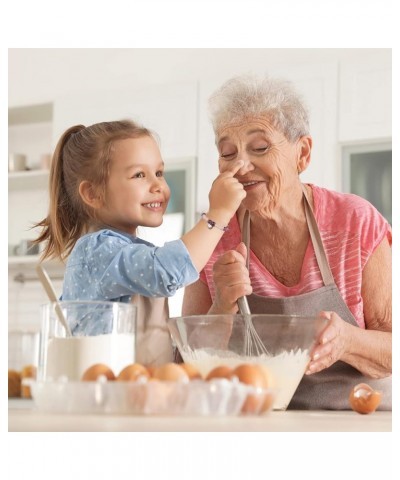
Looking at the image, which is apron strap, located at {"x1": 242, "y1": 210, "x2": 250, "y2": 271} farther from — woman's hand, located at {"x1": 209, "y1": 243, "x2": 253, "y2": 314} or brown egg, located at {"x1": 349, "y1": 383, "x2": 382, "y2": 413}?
brown egg, located at {"x1": 349, "y1": 383, "x2": 382, "y2": 413}

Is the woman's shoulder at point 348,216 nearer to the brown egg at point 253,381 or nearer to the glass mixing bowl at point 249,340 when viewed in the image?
the glass mixing bowl at point 249,340

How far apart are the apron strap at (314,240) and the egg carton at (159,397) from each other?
1.93ft

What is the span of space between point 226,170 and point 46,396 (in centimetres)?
66

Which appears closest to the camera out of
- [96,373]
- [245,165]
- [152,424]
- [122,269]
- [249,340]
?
[152,424]

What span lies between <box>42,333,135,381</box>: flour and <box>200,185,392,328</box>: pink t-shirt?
49cm

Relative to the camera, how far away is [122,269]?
115 centimetres

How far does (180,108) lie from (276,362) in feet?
4.48

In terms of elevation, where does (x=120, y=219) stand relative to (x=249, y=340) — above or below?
above

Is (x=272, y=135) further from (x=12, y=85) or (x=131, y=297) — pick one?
(x=12, y=85)

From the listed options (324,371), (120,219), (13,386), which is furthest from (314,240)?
(13,386)

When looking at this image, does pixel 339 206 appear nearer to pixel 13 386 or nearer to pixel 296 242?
pixel 296 242

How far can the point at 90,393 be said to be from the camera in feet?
2.60

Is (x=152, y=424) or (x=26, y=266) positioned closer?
(x=152, y=424)
